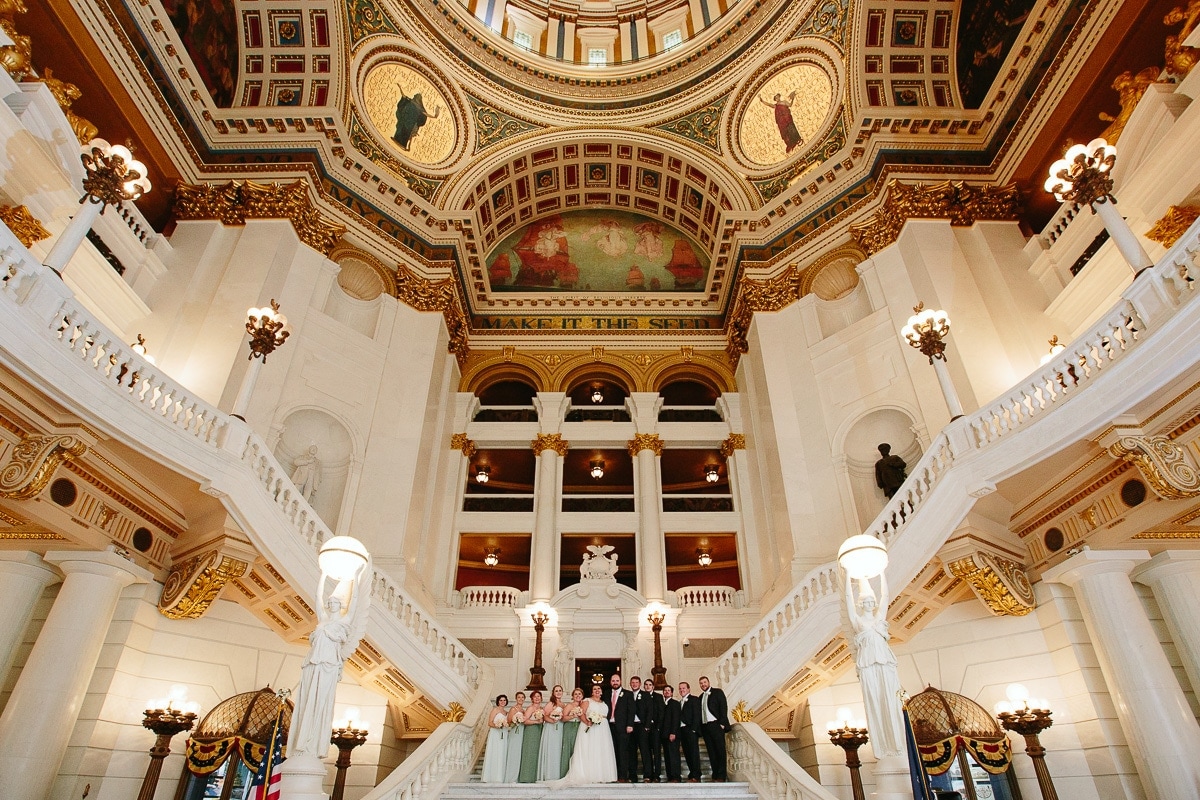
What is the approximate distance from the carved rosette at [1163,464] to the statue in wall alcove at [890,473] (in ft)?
18.4

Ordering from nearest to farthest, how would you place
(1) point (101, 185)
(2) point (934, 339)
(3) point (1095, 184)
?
(1) point (101, 185), (3) point (1095, 184), (2) point (934, 339)

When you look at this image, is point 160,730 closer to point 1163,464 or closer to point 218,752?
point 218,752

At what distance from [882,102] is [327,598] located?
15.7 metres

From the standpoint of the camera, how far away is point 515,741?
9.29 meters

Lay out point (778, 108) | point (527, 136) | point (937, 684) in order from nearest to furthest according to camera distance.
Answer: point (937, 684), point (778, 108), point (527, 136)

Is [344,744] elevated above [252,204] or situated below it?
below

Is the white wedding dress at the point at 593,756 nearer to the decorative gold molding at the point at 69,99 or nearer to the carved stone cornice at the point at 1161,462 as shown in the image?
the carved stone cornice at the point at 1161,462

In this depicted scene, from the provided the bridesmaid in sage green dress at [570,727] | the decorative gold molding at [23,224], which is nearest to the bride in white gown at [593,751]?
the bridesmaid in sage green dress at [570,727]

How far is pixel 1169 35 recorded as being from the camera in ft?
35.4

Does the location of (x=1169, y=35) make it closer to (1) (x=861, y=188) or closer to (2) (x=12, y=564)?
(1) (x=861, y=188)

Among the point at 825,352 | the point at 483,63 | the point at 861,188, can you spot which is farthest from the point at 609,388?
the point at 483,63

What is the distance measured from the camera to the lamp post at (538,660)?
1243cm

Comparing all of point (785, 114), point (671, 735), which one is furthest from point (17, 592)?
point (785, 114)

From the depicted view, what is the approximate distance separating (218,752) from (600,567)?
834 centimetres
